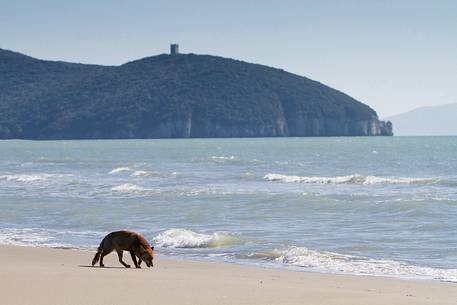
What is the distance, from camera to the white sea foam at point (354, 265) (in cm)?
1291

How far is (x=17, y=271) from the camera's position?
10805mm

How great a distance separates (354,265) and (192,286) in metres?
4.94

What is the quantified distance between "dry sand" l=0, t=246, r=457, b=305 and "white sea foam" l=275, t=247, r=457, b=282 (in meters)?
0.91

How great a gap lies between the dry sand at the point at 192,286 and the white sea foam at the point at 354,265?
35.7 inches

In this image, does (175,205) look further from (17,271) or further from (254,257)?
(17,271)

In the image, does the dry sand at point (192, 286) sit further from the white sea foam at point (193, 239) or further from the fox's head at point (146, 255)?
the white sea foam at point (193, 239)

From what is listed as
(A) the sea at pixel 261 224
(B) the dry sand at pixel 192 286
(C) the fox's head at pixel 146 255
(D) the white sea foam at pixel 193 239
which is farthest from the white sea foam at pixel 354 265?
(C) the fox's head at pixel 146 255

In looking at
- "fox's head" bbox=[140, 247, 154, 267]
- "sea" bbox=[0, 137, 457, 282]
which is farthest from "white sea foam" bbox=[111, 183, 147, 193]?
"fox's head" bbox=[140, 247, 154, 267]

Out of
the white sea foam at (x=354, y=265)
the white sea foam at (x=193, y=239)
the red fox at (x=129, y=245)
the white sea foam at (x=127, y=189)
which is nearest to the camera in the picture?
the red fox at (x=129, y=245)

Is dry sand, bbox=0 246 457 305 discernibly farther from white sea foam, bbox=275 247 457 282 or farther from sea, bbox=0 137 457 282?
sea, bbox=0 137 457 282

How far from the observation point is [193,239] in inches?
680

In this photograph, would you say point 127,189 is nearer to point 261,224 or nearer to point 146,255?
point 261,224

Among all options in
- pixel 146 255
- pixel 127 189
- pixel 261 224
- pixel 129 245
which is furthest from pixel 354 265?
pixel 127 189

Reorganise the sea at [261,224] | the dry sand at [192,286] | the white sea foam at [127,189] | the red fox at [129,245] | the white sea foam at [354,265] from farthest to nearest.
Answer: the white sea foam at [127,189] < the sea at [261,224] < the white sea foam at [354,265] < the red fox at [129,245] < the dry sand at [192,286]
